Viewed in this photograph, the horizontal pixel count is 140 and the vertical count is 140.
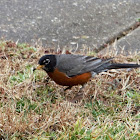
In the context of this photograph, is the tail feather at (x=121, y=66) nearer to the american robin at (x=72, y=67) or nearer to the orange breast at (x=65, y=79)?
the american robin at (x=72, y=67)

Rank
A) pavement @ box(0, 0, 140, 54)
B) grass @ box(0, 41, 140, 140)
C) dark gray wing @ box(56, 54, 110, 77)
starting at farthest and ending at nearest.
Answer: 1. pavement @ box(0, 0, 140, 54)
2. dark gray wing @ box(56, 54, 110, 77)
3. grass @ box(0, 41, 140, 140)

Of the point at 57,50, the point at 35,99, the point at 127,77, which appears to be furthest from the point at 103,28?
the point at 35,99

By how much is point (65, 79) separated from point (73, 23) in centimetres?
202

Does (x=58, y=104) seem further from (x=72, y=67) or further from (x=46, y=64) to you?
(x=72, y=67)

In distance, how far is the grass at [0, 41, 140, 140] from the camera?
3.11 m

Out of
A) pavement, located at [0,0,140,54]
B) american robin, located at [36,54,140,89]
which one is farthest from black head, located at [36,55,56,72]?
pavement, located at [0,0,140,54]

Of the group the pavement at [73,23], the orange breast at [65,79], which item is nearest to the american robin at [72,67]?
the orange breast at [65,79]

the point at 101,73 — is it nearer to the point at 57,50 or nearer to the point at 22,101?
the point at 57,50

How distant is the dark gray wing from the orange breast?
0.07 meters

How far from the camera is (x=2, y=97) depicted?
3.88 m

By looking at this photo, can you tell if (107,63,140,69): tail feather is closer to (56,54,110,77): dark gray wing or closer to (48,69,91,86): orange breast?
(56,54,110,77): dark gray wing

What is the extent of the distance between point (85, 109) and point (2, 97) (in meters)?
0.95

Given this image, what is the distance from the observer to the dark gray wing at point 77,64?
432 centimetres

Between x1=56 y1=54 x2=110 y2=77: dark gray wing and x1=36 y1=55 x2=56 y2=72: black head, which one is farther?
x1=56 y1=54 x2=110 y2=77: dark gray wing
